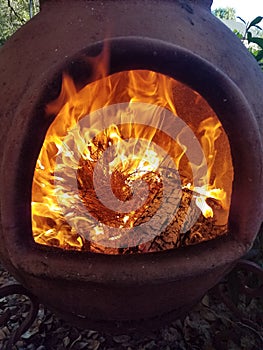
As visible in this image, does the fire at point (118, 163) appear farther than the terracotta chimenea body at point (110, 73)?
Yes

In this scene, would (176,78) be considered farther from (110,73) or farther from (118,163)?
(118,163)

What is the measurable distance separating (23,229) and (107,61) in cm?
46

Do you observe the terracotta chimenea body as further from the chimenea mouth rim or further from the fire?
the fire

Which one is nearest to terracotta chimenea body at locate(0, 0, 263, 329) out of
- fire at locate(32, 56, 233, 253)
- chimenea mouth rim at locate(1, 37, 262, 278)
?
chimenea mouth rim at locate(1, 37, 262, 278)

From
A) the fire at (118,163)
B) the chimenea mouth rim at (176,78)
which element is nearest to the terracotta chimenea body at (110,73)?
Answer: the chimenea mouth rim at (176,78)

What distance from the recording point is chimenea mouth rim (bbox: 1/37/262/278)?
90 cm

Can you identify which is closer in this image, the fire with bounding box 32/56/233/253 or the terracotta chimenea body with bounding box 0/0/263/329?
the terracotta chimenea body with bounding box 0/0/263/329

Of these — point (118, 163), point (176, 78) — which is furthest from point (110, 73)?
point (118, 163)

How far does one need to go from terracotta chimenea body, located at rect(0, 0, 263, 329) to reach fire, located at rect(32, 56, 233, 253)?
0.36ft

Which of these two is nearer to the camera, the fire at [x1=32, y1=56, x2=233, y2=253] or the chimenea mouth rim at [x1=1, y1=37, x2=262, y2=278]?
the chimenea mouth rim at [x1=1, y1=37, x2=262, y2=278]

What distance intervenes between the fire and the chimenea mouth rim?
102 mm

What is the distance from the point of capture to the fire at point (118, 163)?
1108 millimetres

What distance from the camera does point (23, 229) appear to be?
0.97 m

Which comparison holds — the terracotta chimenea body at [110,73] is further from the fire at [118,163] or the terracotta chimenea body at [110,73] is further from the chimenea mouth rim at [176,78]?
the fire at [118,163]
